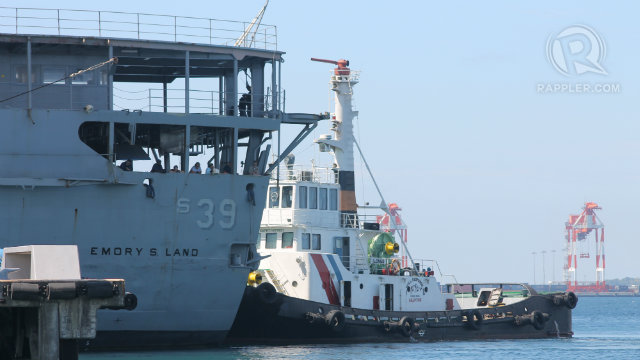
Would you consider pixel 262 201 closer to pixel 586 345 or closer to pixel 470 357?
pixel 470 357

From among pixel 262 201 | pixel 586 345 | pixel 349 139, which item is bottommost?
pixel 586 345

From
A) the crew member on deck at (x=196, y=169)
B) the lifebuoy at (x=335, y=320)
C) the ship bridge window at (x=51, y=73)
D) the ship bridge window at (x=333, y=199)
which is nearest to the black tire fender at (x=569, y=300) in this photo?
the ship bridge window at (x=333, y=199)

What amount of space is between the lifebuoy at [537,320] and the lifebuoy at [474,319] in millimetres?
2432

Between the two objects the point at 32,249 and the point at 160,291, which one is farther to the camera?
the point at 160,291

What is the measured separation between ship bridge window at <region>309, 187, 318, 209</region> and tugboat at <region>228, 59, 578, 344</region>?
3cm

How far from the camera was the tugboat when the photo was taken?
3166 centimetres

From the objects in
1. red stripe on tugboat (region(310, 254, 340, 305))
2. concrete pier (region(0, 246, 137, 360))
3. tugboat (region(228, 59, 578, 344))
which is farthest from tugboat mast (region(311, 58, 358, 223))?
concrete pier (region(0, 246, 137, 360))

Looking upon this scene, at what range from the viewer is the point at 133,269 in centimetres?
2739

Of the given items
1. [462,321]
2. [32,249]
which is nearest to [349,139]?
[462,321]

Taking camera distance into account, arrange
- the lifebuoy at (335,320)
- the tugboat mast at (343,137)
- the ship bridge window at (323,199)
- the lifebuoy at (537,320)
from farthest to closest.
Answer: the lifebuoy at (537,320), the tugboat mast at (343,137), the ship bridge window at (323,199), the lifebuoy at (335,320)

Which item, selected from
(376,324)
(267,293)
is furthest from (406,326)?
(267,293)

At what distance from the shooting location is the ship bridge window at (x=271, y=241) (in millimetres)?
33938

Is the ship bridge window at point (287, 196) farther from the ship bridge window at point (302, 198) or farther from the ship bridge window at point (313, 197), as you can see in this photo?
the ship bridge window at point (313, 197)

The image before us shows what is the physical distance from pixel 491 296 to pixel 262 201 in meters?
13.5
